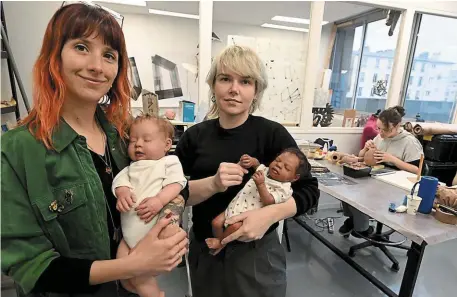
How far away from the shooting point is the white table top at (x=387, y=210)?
4.66ft

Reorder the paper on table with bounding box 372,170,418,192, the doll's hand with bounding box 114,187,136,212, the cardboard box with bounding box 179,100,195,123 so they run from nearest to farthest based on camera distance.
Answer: the doll's hand with bounding box 114,187,136,212
the paper on table with bounding box 372,170,418,192
the cardboard box with bounding box 179,100,195,123

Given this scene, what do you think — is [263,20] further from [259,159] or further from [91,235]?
[91,235]

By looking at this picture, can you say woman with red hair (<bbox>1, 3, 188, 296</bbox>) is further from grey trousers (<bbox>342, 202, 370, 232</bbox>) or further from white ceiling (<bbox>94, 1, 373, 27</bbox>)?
white ceiling (<bbox>94, 1, 373, 27</bbox>)

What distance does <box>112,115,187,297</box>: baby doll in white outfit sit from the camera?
90 centimetres

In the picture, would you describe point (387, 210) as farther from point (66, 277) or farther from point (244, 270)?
point (66, 277)

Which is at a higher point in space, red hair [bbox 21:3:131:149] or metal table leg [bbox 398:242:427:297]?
red hair [bbox 21:3:131:149]

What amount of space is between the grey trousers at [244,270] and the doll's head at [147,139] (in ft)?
1.60

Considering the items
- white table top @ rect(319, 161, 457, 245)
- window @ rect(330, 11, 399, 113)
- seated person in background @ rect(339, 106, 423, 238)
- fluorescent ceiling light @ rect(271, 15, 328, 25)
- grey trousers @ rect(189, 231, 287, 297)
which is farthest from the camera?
window @ rect(330, 11, 399, 113)

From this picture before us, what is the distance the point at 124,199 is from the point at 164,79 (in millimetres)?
2945

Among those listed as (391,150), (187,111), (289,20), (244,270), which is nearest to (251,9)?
(289,20)

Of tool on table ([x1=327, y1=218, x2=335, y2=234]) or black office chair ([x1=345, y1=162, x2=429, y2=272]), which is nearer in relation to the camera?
black office chair ([x1=345, y1=162, x2=429, y2=272])

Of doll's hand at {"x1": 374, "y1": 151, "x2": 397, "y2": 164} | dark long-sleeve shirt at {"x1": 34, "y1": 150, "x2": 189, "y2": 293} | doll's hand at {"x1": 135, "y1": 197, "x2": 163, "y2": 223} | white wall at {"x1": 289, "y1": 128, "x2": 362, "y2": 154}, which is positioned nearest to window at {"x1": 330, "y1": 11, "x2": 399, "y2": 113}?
white wall at {"x1": 289, "y1": 128, "x2": 362, "y2": 154}

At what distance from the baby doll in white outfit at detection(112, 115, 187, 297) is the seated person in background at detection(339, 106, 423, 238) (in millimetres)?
2216

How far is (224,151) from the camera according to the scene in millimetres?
1177
